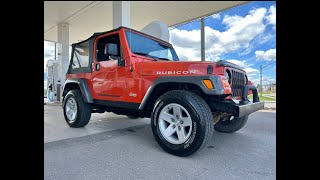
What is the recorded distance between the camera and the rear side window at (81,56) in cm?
406

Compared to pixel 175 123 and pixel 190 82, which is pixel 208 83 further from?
pixel 175 123

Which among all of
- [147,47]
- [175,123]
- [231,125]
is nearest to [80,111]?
[147,47]

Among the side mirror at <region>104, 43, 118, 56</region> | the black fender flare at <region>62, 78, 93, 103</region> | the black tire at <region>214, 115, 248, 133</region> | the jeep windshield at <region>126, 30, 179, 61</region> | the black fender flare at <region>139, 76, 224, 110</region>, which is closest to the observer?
the black fender flare at <region>139, 76, 224, 110</region>

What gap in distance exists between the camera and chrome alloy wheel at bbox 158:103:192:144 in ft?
8.25

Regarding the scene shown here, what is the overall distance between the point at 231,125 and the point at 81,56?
3.26m

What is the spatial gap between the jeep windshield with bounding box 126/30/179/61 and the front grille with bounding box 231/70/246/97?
1376mm

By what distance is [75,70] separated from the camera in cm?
432

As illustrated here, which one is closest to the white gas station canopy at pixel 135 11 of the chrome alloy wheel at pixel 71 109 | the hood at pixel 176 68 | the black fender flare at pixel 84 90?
Answer: the black fender flare at pixel 84 90

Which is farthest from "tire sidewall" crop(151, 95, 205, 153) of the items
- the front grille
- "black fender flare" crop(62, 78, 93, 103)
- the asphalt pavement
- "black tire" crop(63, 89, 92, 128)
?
"black tire" crop(63, 89, 92, 128)

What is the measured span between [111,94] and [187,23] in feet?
26.6

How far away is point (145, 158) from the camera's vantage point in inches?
96.0

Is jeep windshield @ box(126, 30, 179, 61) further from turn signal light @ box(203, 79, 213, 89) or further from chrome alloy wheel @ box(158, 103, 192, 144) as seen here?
turn signal light @ box(203, 79, 213, 89)
